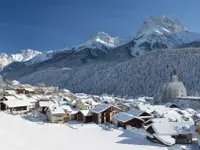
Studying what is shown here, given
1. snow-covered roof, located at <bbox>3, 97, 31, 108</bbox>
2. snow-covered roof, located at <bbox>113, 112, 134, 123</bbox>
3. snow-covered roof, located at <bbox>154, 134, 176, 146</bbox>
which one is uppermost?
snow-covered roof, located at <bbox>3, 97, 31, 108</bbox>

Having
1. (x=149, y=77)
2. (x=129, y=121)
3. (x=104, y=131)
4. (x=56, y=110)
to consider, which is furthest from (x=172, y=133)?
(x=149, y=77)

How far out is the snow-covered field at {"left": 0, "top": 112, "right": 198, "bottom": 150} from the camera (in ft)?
110

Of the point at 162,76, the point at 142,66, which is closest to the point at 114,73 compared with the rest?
the point at 142,66

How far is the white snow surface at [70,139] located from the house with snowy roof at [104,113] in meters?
7.34

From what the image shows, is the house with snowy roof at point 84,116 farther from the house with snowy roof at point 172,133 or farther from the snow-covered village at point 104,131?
the house with snowy roof at point 172,133

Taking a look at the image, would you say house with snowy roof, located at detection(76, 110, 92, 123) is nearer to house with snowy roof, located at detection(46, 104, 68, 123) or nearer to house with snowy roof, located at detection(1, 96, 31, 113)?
house with snowy roof, located at detection(46, 104, 68, 123)

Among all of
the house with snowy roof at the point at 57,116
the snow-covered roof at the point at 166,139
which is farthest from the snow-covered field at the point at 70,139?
the house with snowy roof at the point at 57,116

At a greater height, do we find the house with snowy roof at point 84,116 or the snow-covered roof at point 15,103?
the snow-covered roof at point 15,103

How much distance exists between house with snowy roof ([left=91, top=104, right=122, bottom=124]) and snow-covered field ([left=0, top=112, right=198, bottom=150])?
23.8ft

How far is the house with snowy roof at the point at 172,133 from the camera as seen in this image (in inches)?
1486

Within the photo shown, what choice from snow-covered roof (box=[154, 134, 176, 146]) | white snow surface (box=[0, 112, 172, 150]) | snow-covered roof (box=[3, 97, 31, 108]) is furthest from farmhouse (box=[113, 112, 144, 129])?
snow-covered roof (box=[3, 97, 31, 108])

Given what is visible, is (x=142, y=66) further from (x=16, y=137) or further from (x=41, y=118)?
(x=16, y=137)

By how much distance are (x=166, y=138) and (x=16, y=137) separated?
75.0 feet

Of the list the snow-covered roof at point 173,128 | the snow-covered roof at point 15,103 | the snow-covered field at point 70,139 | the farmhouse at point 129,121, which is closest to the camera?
the snow-covered field at point 70,139
